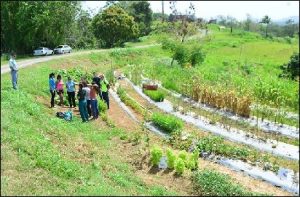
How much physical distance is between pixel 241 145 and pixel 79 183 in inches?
201

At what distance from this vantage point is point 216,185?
29.8 ft

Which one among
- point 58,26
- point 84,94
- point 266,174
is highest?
point 58,26

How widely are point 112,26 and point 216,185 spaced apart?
97.0 ft

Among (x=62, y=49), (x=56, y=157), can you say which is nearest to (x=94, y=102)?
(x=56, y=157)

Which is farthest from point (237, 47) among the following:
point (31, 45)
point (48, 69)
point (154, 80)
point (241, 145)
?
point (241, 145)

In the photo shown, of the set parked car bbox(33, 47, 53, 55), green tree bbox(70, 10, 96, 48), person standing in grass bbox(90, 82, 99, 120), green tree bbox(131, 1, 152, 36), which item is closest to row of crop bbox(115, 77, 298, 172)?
person standing in grass bbox(90, 82, 99, 120)

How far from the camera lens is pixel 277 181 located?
956cm

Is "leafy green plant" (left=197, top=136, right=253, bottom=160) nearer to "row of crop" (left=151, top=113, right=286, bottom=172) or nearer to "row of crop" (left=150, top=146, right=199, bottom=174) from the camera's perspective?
"row of crop" (left=151, top=113, right=286, bottom=172)

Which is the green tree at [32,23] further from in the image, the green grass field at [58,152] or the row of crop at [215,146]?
the row of crop at [215,146]

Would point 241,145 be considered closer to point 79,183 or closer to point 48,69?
point 79,183

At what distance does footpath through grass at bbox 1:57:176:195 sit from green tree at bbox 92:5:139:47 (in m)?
24.2

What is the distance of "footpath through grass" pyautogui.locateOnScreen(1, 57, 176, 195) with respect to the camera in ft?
27.9

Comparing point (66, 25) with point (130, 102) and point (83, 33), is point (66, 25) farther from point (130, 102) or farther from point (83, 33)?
point (130, 102)

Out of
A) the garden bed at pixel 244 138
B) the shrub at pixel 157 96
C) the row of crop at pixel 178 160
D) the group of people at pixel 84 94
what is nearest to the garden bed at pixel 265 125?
the garden bed at pixel 244 138
